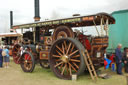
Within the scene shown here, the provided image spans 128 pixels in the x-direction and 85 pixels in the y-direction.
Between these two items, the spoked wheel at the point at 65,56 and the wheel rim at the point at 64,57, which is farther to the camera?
the wheel rim at the point at 64,57

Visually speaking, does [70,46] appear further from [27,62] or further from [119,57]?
[27,62]

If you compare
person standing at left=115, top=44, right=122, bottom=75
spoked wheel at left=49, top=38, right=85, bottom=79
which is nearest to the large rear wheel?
spoked wheel at left=49, top=38, right=85, bottom=79

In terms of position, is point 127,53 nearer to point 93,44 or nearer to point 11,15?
point 93,44

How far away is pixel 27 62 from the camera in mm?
6453

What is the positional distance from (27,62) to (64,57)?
79.4 inches

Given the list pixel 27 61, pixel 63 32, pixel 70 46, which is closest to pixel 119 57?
pixel 70 46

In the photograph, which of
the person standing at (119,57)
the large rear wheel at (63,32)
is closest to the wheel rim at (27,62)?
the large rear wheel at (63,32)

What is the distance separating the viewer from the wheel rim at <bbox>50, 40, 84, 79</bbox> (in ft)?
17.1

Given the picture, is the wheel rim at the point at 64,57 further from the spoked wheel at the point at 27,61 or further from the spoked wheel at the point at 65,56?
the spoked wheel at the point at 27,61

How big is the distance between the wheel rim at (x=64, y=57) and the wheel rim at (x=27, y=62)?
4.07ft

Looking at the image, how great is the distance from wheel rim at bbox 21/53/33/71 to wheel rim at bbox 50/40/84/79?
124 centimetres

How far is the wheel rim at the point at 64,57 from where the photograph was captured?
5.21 meters

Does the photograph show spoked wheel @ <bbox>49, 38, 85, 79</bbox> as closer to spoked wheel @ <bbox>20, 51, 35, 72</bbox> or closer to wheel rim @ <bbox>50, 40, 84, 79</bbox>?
wheel rim @ <bbox>50, 40, 84, 79</bbox>

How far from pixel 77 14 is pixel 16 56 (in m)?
5.38
